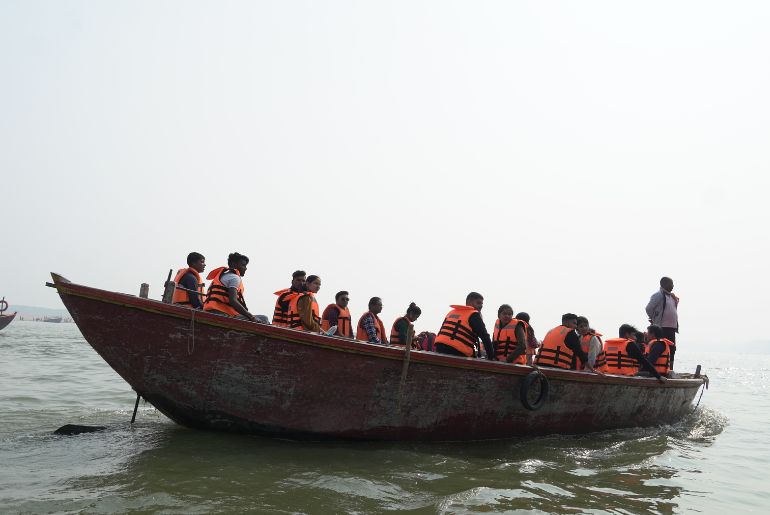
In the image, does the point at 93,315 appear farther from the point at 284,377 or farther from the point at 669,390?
the point at 669,390

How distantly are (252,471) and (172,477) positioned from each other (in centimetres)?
70

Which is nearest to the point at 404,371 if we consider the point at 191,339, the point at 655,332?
the point at 191,339

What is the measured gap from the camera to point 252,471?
529cm

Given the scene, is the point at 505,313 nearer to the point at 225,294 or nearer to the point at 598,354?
the point at 598,354

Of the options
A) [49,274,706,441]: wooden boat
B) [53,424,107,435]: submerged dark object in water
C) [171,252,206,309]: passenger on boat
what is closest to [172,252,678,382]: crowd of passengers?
[171,252,206,309]: passenger on boat

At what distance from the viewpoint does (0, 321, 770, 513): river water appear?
4.57 m

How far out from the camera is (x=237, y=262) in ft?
22.6

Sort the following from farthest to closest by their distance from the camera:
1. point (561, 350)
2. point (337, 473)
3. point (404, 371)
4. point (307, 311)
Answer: point (561, 350)
point (307, 311)
point (404, 371)
point (337, 473)

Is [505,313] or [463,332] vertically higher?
[505,313]

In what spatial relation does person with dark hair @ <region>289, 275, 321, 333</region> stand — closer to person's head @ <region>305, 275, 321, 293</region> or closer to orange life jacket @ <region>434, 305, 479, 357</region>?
person's head @ <region>305, 275, 321, 293</region>

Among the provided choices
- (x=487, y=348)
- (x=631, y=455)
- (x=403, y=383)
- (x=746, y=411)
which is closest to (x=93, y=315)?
(x=403, y=383)

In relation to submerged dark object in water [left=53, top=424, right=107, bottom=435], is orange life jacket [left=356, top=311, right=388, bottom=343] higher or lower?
higher

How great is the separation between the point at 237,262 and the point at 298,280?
1167 millimetres

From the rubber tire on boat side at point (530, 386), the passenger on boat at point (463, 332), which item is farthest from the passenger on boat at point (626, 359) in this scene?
the passenger on boat at point (463, 332)
